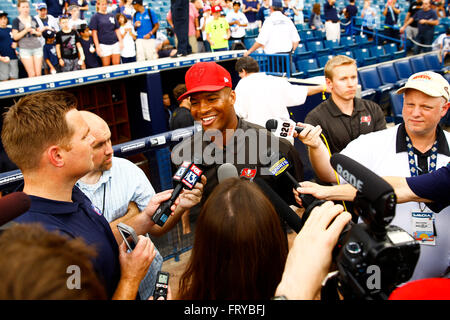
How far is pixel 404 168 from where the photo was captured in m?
2.02

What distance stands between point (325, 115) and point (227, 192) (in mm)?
2058

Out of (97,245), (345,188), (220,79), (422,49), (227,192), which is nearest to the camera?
(227,192)

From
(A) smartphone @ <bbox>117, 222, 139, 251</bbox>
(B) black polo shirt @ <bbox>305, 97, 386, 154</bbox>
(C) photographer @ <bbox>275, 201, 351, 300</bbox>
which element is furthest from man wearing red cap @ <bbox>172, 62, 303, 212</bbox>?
(C) photographer @ <bbox>275, 201, 351, 300</bbox>

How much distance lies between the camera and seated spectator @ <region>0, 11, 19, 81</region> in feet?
23.5

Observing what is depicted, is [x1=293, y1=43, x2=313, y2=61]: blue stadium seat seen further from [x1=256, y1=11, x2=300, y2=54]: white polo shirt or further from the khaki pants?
the khaki pants

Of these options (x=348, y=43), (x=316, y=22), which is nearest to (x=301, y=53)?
(x=348, y=43)

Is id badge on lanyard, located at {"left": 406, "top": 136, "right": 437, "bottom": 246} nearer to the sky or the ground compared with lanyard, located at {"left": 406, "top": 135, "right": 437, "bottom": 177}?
nearer to the ground

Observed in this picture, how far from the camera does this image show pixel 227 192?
1.24 metres

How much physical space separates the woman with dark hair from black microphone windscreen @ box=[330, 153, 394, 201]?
0.29 m

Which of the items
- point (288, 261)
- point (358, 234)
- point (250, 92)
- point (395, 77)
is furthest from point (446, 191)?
point (395, 77)

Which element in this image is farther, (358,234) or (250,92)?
(250,92)

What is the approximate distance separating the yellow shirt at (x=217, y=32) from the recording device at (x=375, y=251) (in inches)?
339

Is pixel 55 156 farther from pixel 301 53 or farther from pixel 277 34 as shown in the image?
pixel 301 53

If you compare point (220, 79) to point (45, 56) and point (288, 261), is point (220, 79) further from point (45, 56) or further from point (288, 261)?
point (45, 56)
